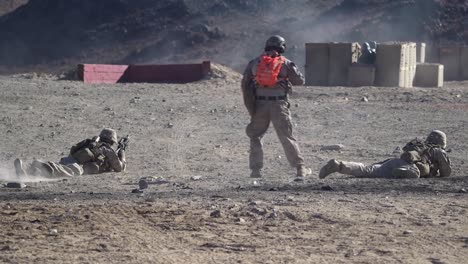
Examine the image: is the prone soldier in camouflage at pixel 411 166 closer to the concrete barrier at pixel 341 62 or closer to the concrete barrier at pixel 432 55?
the concrete barrier at pixel 341 62

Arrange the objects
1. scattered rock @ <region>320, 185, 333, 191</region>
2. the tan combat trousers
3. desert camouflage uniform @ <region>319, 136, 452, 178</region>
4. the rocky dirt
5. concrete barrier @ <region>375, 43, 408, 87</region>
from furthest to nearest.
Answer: concrete barrier @ <region>375, 43, 408, 87</region>
the tan combat trousers
desert camouflage uniform @ <region>319, 136, 452, 178</region>
scattered rock @ <region>320, 185, 333, 191</region>
the rocky dirt

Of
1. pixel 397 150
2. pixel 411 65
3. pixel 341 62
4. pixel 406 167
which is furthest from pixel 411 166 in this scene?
pixel 411 65

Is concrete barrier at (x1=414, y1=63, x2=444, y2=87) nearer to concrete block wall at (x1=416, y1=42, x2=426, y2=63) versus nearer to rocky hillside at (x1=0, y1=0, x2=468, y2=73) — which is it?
concrete block wall at (x1=416, y1=42, x2=426, y2=63)

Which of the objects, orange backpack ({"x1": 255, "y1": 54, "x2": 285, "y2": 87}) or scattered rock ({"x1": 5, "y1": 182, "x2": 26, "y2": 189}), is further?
orange backpack ({"x1": 255, "y1": 54, "x2": 285, "y2": 87})

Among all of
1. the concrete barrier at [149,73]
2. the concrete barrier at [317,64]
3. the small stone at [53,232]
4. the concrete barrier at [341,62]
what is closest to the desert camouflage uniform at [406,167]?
the small stone at [53,232]

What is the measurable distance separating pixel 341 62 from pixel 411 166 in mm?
21100

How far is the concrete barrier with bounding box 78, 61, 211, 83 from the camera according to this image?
33.1 meters

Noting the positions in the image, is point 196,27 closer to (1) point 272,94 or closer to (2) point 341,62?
(2) point 341,62

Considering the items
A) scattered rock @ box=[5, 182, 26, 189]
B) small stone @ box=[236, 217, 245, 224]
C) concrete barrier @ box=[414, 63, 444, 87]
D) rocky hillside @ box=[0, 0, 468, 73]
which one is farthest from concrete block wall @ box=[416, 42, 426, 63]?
small stone @ box=[236, 217, 245, 224]

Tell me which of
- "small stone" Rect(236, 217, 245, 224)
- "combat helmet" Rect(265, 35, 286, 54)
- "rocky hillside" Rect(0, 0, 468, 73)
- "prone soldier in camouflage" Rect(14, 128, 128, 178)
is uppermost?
"rocky hillside" Rect(0, 0, 468, 73)

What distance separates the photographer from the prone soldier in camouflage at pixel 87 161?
38.3ft

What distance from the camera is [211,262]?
7.11m

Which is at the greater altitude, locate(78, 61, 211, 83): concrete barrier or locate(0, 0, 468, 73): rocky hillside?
locate(0, 0, 468, 73): rocky hillside

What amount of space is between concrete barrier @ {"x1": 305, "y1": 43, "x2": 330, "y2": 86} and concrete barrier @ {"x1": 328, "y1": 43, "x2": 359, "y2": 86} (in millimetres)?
200
